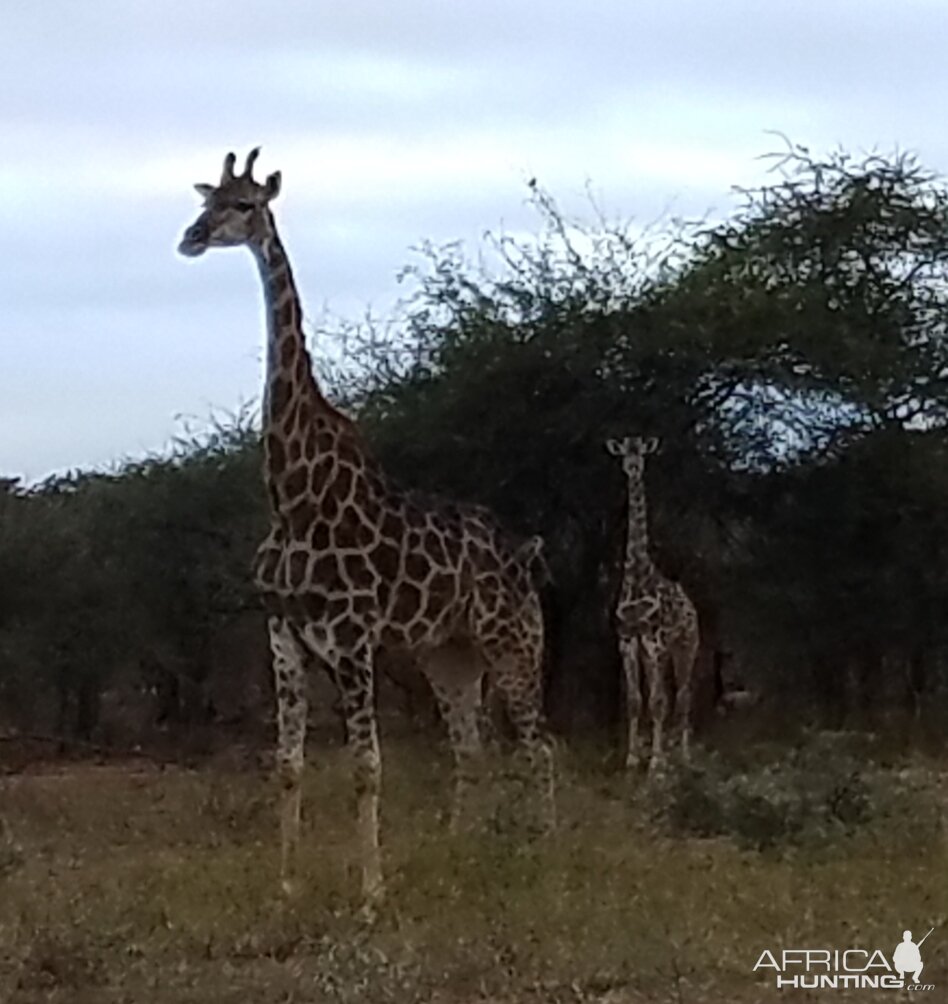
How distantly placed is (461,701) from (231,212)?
349cm

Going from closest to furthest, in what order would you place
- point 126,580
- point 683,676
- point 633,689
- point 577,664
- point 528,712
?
point 528,712 < point 633,689 < point 683,676 < point 577,664 < point 126,580

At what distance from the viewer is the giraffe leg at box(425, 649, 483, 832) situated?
12.5m

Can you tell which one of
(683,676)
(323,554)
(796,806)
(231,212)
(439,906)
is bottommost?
(439,906)

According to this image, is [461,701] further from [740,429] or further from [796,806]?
[740,429]

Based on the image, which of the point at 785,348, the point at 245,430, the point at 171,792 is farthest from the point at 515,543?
the point at 245,430

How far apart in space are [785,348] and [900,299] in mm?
1632

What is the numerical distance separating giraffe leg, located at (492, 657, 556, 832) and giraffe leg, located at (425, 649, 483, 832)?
0.69ft

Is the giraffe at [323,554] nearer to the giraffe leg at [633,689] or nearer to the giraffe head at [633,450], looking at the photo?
the giraffe head at [633,450]

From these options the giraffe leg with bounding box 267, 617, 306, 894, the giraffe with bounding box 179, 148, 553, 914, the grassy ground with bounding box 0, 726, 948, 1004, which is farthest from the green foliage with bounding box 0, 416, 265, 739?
the giraffe leg with bounding box 267, 617, 306, 894

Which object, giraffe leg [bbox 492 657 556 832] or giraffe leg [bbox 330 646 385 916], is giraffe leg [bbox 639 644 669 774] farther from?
giraffe leg [bbox 330 646 385 916]

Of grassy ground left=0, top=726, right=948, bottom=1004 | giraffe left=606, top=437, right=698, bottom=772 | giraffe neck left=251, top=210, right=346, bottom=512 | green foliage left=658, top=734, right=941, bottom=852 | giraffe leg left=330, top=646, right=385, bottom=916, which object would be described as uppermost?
giraffe neck left=251, top=210, right=346, bottom=512

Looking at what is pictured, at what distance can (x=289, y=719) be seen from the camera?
1056 centimetres

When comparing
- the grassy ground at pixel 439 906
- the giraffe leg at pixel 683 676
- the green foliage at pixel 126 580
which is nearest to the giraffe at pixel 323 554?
the grassy ground at pixel 439 906

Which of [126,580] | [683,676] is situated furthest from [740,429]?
[126,580]
